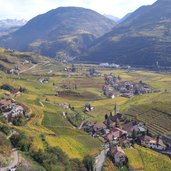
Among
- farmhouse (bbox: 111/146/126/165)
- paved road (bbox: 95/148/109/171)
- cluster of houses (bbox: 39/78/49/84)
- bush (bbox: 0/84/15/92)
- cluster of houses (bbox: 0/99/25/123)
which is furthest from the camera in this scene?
cluster of houses (bbox: 39/78/49/84)

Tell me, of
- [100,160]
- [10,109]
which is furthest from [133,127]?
[10,109]

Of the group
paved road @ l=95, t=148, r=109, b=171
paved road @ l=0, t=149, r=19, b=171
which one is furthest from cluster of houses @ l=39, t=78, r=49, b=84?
paved road @ l=0, t=149, r=19, b=171

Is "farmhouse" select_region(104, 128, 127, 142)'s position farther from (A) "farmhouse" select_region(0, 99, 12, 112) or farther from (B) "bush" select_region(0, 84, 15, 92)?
(B) "bush" select_region(0, 84, 15, 92)

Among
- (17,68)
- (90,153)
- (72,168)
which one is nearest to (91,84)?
(17,68)

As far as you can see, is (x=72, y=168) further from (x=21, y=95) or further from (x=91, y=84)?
(x=91, y=84)

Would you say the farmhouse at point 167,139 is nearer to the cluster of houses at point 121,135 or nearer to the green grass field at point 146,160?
the cluster of houses at point 121,135

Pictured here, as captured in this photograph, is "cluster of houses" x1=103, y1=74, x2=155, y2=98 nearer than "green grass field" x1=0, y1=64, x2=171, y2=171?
No
